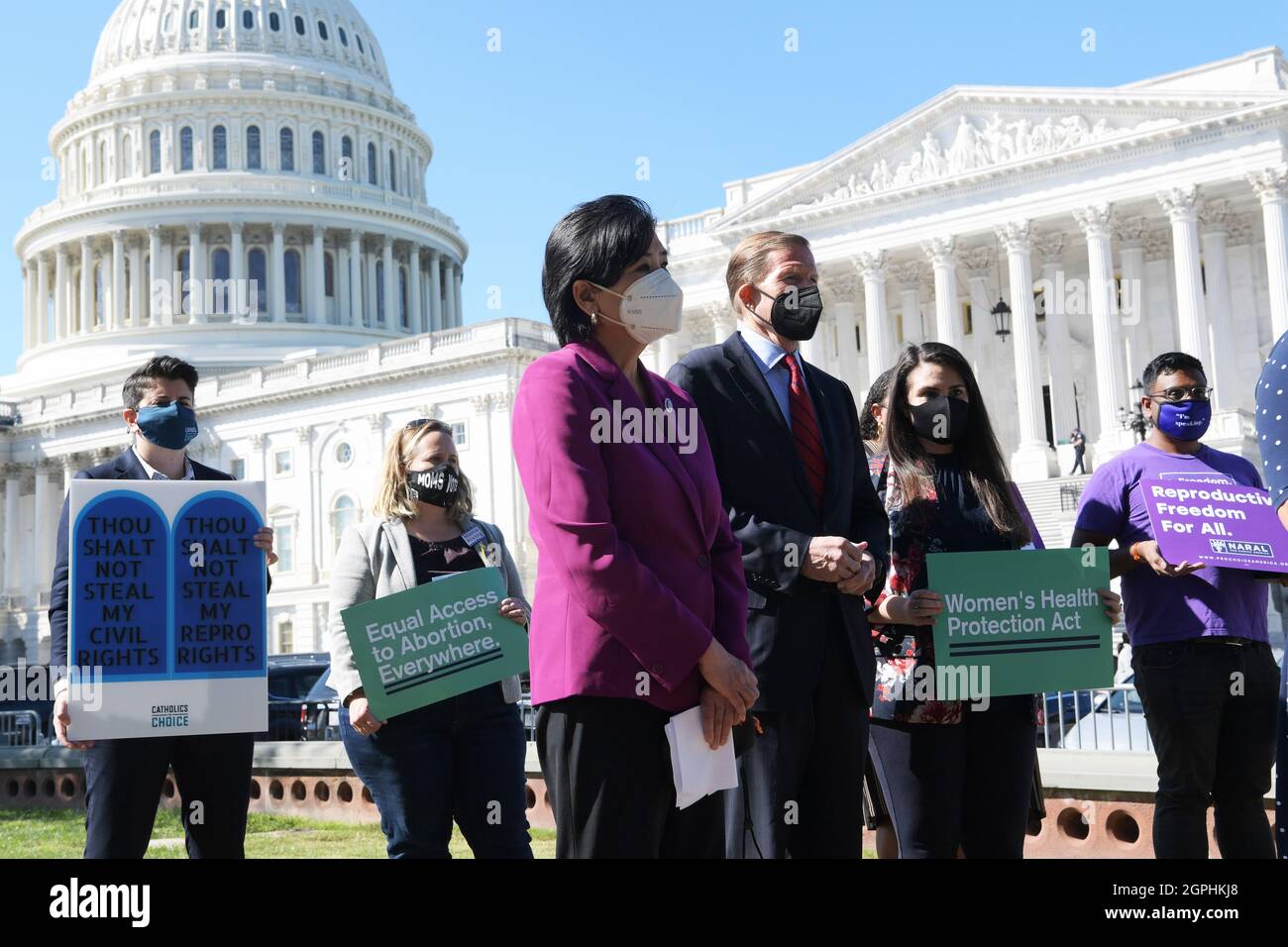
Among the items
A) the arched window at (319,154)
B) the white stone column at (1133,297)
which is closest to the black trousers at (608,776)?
the white stone column at (1133,297)

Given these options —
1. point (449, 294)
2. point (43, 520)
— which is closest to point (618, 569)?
point (43, 520)

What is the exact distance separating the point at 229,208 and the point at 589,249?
86.8 meters

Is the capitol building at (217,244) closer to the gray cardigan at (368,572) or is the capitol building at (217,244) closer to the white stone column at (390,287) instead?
the white stone column at (390,287)

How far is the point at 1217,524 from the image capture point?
22.5 ft

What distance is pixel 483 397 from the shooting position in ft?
208

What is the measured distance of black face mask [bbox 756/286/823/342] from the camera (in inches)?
228

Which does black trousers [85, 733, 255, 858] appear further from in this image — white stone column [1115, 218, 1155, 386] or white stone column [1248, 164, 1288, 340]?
white stone column [1115, 218, 1155, 386]

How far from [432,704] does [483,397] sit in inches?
2246

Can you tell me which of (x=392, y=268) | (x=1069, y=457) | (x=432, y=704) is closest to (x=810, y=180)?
(x=1069, y=457)

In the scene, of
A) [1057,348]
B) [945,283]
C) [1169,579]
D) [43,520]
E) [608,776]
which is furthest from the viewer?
[43,520]

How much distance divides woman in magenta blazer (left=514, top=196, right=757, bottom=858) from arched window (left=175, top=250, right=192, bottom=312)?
85646 mm

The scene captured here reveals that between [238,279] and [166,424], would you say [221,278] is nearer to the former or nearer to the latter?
[238,279]

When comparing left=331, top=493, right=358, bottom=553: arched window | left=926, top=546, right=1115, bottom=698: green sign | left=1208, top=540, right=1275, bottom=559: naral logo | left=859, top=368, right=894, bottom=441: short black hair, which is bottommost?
left=926, top=546, right=1115, bottom=698: green sign
